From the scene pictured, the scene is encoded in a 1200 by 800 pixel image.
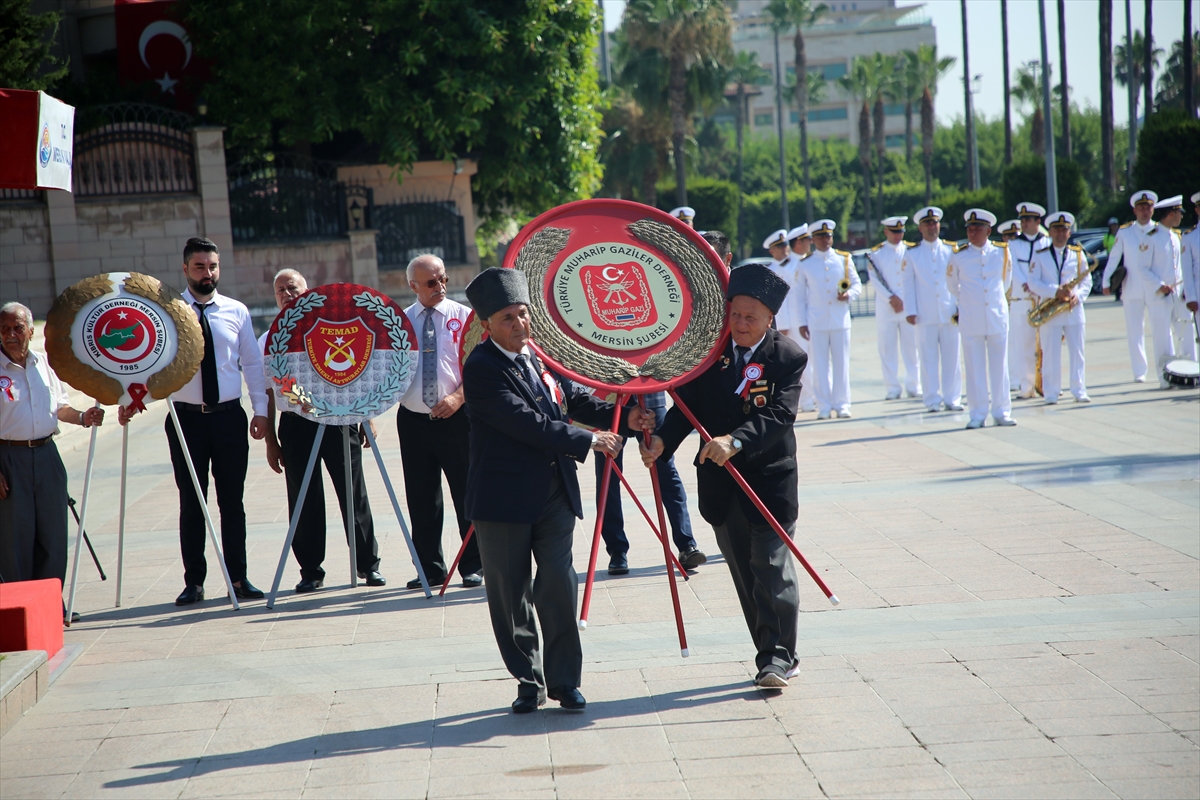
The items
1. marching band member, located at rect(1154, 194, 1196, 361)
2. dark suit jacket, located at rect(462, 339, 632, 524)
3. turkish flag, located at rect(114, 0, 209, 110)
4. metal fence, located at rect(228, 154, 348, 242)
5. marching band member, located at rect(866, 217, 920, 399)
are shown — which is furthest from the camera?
turkish flag, located at rect(114, 0, 209, 110)

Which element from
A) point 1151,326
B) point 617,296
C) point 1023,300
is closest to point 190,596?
point 617,296

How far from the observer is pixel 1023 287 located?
13836 mm

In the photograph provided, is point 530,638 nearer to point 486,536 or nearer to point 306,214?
point 486,536

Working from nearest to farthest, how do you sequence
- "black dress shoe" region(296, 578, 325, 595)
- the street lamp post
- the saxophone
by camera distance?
"black dress shoe" region(296, 578, 325, 595), the saxophone, the street lamp post

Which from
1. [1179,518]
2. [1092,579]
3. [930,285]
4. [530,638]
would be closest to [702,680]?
[530,638]

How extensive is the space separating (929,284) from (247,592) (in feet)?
32.1

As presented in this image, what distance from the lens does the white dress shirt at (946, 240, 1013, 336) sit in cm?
1203

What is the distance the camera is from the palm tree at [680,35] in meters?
42.2

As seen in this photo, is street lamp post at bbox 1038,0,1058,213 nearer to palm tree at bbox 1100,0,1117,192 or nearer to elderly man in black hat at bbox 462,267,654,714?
palm tree at bbox 1100,0,1117,192

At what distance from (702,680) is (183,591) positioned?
344 centimetres

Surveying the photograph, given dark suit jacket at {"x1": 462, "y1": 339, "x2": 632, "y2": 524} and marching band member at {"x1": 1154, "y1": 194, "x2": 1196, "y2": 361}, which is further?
marching band member at {"x1": 1154, "y1": 194, "x2": 1196, "y2": 361}

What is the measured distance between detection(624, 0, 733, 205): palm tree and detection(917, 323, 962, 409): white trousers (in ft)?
98.4

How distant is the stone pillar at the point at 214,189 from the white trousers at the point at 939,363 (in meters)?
13.3

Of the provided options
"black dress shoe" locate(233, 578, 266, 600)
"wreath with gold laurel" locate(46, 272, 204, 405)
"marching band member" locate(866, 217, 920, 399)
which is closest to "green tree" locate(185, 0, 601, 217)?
"marching band member" locate(866, 217, 920, 399)
